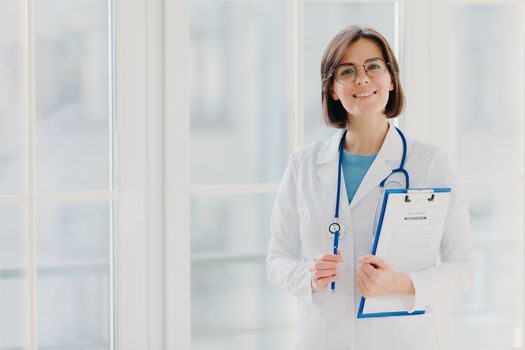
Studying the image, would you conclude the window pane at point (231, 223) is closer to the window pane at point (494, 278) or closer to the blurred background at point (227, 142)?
the blurred background at point (227, 142)

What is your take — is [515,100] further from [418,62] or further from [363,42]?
[363,42]

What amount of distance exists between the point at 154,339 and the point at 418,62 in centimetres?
123

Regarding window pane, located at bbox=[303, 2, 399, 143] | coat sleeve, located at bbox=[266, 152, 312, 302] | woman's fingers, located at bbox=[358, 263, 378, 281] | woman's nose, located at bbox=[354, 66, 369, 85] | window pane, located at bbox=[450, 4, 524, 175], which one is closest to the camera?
woman's fingers, located at bbox=[358, 263, 378, 281]

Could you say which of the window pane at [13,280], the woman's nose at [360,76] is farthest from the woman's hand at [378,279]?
the window pane at [13,280]

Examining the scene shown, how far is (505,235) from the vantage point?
282 cm

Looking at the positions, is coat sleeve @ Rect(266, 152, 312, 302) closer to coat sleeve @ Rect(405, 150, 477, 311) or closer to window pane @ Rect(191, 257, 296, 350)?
coat sleeve @ Rect(405, 150, 477, 311)

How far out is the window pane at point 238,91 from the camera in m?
2.38

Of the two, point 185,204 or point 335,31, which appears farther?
point 335,31

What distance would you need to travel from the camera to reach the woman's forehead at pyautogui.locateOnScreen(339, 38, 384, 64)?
1914mm

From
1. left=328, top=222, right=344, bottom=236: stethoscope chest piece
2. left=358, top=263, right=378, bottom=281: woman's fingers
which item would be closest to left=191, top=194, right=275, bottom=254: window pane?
left=328, top=222, right=344, bottom=236: stethoscope chest piece

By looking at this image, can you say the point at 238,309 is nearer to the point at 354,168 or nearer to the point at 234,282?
the point at 234,282

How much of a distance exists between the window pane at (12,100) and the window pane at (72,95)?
0.04 meters

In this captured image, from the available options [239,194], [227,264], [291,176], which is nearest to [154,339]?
[227,264]

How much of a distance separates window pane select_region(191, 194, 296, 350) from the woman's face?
0.65m
